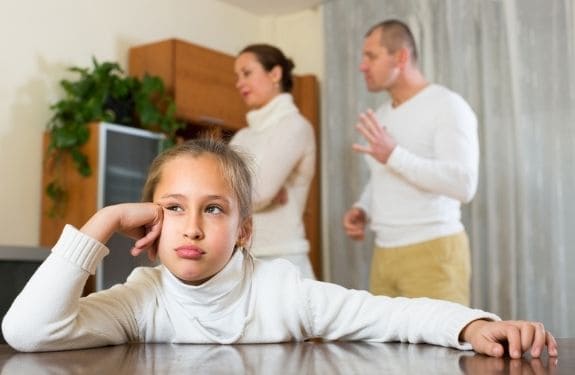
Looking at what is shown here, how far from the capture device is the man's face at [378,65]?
2795 mm

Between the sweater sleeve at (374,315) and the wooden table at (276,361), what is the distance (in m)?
0.05

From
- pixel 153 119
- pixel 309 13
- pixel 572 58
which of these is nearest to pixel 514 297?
pixel 572 58

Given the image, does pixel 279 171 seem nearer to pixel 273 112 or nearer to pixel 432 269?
pixel 273 112

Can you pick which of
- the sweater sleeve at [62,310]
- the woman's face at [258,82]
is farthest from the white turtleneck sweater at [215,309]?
the woman's face at [258,82]

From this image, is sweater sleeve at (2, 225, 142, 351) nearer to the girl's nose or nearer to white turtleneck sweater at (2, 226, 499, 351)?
white turtleneck sweater at (2, 226, 499, 351)

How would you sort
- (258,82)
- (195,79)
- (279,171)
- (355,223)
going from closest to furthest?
(279,171) → (355,223) → (258,82) → (195,79)

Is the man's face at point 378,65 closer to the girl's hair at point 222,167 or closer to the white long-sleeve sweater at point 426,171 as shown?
the white long-sleeve sweater at point 426,171

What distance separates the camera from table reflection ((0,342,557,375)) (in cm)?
85

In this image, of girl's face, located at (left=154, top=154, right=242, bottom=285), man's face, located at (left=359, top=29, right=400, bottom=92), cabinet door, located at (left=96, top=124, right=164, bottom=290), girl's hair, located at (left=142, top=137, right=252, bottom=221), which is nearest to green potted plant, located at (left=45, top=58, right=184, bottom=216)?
cabinet door, located at (left=96, top=124, right=164, bottom=290)

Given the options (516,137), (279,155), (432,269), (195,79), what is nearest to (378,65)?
(279,155)

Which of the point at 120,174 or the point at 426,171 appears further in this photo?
the point at 120,174

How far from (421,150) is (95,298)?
1557 millimetres

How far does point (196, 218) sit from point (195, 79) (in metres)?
3.02

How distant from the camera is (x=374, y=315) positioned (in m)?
1.28
